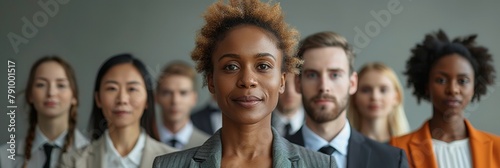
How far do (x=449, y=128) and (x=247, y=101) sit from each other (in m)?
1.61

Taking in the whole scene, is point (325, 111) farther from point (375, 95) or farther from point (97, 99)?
point (375, 95)

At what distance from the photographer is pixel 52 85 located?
4203mm

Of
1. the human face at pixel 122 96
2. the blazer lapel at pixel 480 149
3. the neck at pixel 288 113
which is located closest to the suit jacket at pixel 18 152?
the human face at pixel 122 96

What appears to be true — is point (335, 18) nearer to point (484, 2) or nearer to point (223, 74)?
point (484, 2)

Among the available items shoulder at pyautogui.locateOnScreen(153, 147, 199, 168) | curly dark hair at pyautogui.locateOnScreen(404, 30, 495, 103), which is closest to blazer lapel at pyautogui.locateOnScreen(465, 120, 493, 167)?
curly dark hair at pyautogui.locateOnScreen(404, 30, 495, 103)

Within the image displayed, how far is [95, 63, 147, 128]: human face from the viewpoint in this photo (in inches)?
147

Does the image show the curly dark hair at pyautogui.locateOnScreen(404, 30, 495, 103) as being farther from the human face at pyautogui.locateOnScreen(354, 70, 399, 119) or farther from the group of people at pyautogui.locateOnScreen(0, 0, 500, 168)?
the human face at pyautogui.locateOnScreen(354, 70, 399, 119)

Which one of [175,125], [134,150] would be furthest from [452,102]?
[175,125]

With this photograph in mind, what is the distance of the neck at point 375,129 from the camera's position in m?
4.89

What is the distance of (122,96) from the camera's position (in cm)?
374

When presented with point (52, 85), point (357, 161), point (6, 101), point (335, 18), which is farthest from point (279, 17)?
point (335, 18)

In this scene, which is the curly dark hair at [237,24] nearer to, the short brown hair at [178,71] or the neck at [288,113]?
the neck at [288,113]

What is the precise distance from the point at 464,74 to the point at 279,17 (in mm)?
1454

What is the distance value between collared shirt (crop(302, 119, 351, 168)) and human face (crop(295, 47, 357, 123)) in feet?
0.25
